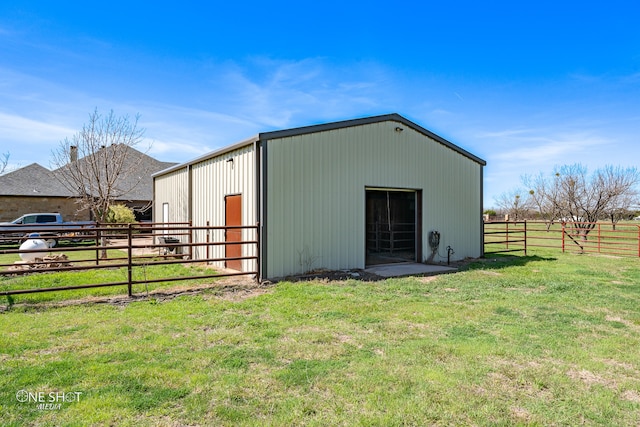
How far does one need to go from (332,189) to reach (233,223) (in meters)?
2.56

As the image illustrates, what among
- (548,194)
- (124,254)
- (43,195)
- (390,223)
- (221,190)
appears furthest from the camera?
(548,194)

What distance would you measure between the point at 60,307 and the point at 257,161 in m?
4.21

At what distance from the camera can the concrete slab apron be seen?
8578mm

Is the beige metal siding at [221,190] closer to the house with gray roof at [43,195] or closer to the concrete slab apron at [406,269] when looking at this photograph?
the concrete slab apron at [406,269]

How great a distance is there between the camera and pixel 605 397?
2.73 m

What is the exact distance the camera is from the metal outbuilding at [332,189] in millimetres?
7699

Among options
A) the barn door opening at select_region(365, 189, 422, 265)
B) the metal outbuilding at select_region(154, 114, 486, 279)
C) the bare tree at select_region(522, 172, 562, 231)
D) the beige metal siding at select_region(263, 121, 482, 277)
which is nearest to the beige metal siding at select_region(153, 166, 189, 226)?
the metal outbuilding at select_region(154, 114, 486, 279)

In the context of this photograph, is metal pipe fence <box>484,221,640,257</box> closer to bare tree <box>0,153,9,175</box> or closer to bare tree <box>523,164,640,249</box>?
bare tree <box>523,164,640,249</box>

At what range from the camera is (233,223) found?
348 inches

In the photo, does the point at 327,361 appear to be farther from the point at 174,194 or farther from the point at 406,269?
the point at 174,194

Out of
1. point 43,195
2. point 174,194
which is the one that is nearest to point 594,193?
point 174,194

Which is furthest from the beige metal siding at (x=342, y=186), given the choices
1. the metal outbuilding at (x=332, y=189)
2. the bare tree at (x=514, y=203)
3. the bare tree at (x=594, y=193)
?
the bare tree at (x=514, y=203)

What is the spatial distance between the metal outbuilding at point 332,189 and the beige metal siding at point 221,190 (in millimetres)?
26

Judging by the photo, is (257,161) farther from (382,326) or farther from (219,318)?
(382,326)
